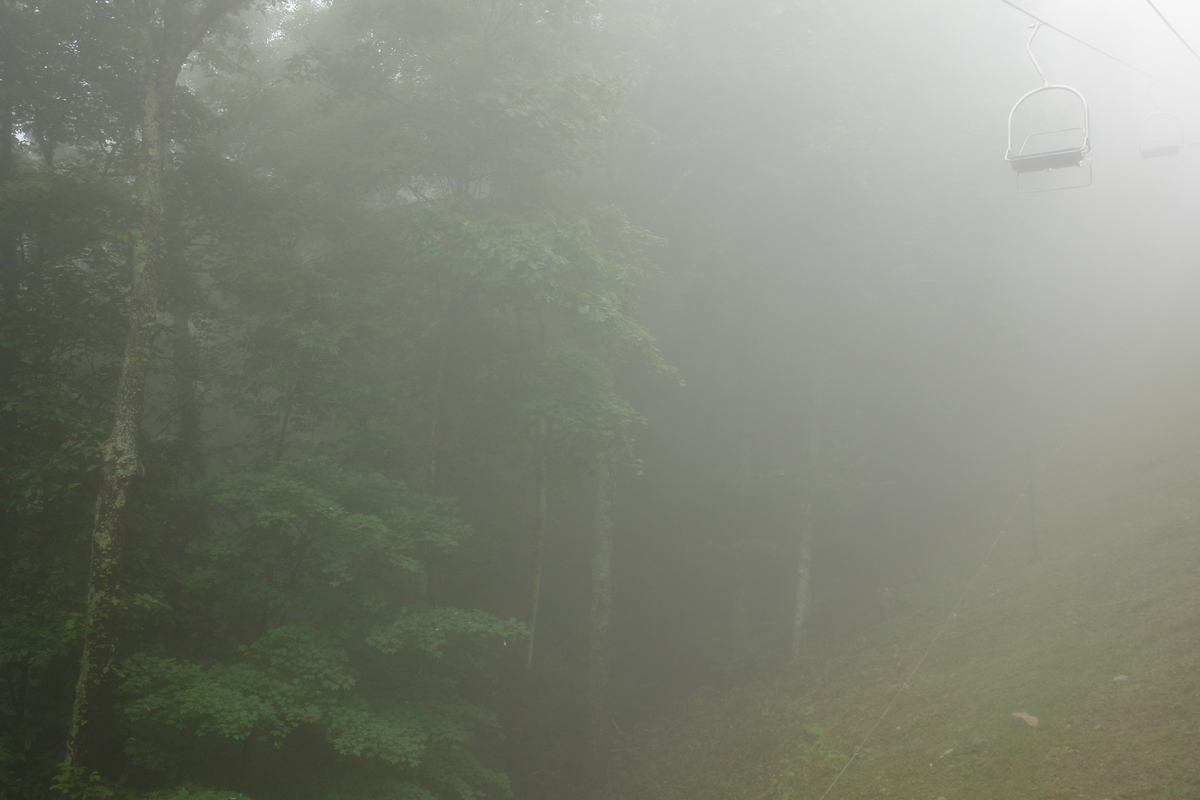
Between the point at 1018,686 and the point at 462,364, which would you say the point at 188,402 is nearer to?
the point at 462,364

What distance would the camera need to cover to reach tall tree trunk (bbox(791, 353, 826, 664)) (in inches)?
622

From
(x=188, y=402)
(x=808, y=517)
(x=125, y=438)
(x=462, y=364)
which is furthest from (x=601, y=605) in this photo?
(x=125, y=438)

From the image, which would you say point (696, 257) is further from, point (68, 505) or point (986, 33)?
point (68, 505)

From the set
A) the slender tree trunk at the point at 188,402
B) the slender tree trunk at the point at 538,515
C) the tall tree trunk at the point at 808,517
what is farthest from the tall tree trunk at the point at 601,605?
the slender tree trunk at the point at 188,402

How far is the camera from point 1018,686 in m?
9.78

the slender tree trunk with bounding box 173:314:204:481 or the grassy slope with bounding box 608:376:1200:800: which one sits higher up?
the slender tree trunk with bounding box 173:314:204:481

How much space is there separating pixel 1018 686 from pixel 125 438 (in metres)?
11.1

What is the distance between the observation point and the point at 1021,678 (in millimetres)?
9992

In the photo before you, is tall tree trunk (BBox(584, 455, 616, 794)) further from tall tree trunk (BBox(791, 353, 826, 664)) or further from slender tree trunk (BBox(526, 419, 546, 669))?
tall tree trunk (BBox(791, 353, 826, 664))

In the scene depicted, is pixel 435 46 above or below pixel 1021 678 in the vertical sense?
above

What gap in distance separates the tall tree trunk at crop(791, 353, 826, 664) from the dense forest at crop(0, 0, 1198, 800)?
0.09m

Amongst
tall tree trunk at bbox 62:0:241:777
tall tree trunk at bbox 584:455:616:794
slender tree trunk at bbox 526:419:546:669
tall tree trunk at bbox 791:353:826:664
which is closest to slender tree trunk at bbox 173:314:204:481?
tall tree trunk at bbox 62:0:241:777

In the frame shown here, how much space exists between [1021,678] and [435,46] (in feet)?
41.3

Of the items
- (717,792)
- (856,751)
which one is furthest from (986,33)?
(717,792)
